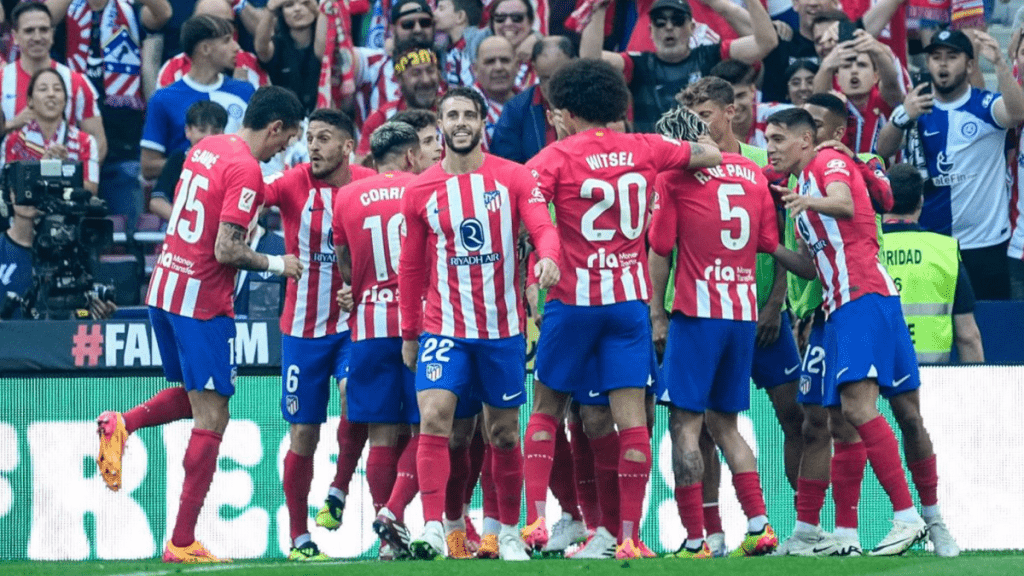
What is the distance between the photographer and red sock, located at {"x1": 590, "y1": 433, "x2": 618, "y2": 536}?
8.97 m

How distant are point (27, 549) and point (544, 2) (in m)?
6.21

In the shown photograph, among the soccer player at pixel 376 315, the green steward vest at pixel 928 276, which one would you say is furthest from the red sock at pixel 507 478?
the green steward vest at pixel 928 276

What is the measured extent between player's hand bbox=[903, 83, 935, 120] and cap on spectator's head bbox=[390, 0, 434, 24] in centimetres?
377

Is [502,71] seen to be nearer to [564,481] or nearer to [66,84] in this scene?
[66,84]

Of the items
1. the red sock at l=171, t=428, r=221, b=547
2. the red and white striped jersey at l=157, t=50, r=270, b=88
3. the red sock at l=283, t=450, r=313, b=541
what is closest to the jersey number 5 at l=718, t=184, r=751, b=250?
the red sock at l=283, t=450, r=313, b=541

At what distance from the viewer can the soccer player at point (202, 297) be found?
9117 millimetres

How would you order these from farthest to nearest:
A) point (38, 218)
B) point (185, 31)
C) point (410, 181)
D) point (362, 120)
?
1. point (362, 120)
2. point (185, 31)
3. point (38, 218)
4. point (410, 181)

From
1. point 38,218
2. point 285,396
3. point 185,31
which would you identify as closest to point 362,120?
point 185,31

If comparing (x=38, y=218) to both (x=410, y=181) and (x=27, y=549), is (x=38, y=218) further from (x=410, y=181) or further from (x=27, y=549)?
(x=410, y=181)

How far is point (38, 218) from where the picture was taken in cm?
1141

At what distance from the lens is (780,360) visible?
9383 mm

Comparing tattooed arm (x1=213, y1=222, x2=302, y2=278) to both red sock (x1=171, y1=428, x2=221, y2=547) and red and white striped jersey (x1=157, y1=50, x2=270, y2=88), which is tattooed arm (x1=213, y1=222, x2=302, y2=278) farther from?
red and white striped jersey (x1=157, y1=50, x2=270, y2=88)

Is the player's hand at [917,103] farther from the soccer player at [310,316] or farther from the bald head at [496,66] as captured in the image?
the soccer player at [310,316]

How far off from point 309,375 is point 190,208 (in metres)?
1.17
